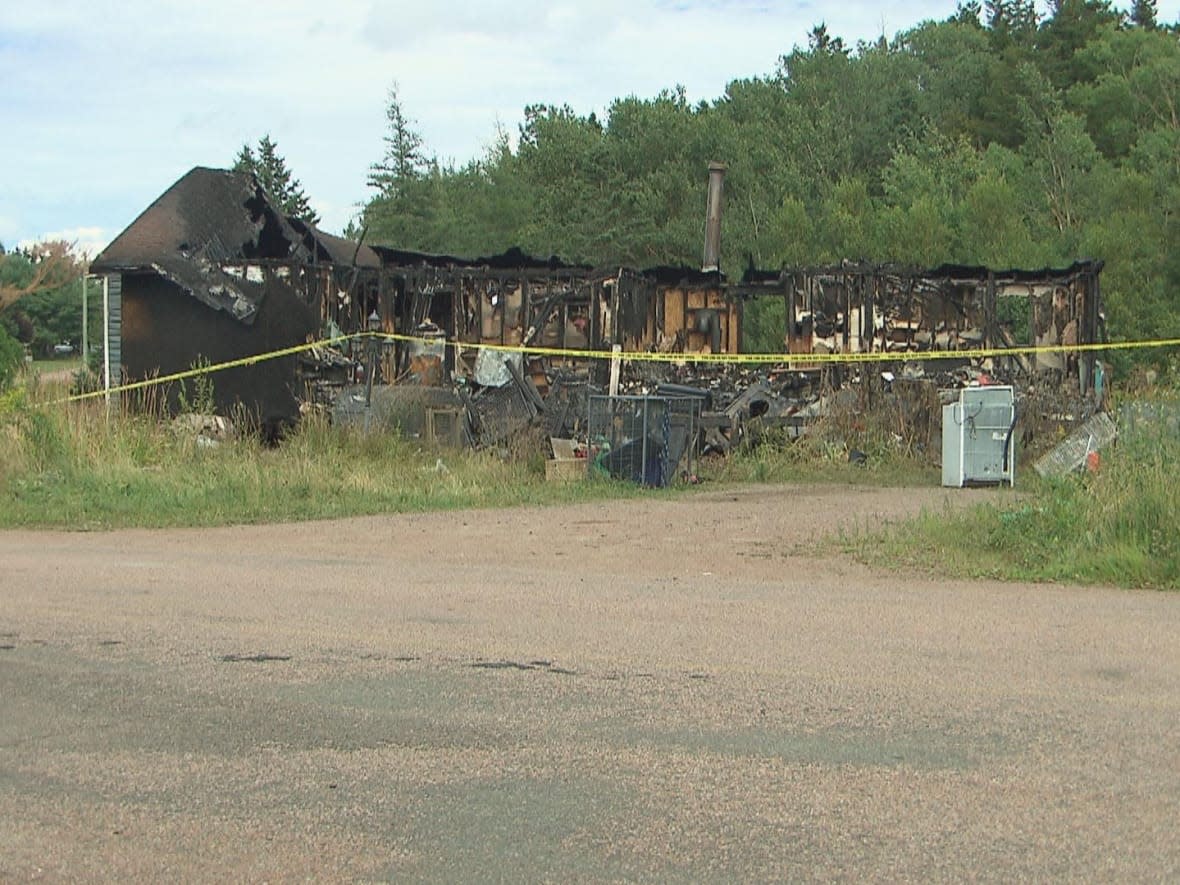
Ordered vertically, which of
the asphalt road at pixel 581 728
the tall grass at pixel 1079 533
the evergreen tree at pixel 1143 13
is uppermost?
the evergreen tree at pixel 1143 13

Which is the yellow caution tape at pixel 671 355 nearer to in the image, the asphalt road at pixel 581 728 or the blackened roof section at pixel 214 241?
the blackened roof section at pixel 214 241

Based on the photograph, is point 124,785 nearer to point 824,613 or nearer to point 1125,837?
point 1125,837

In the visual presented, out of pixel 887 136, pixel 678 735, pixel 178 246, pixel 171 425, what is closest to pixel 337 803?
pixel 678 735

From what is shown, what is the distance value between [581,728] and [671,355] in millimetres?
15962

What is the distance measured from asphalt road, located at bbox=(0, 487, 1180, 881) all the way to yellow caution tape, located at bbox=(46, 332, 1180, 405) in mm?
11293

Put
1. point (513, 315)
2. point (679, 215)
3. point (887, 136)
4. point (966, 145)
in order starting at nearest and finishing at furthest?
point (513, 315)
point (966, 145)
point (679, 215)
point (887, 136)

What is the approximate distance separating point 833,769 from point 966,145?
47.0 m

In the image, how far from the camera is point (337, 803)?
5535mm

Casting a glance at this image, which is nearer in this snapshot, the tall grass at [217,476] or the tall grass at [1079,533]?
the tall grass at [1079,533]

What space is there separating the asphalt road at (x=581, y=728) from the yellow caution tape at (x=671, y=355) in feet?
A: 37.0

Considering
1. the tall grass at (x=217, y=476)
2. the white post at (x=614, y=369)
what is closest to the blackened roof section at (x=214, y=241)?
the tall grass at (x=217, y=476)

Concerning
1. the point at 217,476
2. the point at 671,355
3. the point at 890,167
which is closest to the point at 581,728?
the point at 217,476

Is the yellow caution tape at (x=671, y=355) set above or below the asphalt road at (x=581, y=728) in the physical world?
above

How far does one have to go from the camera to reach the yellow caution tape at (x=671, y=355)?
71.8 feet
